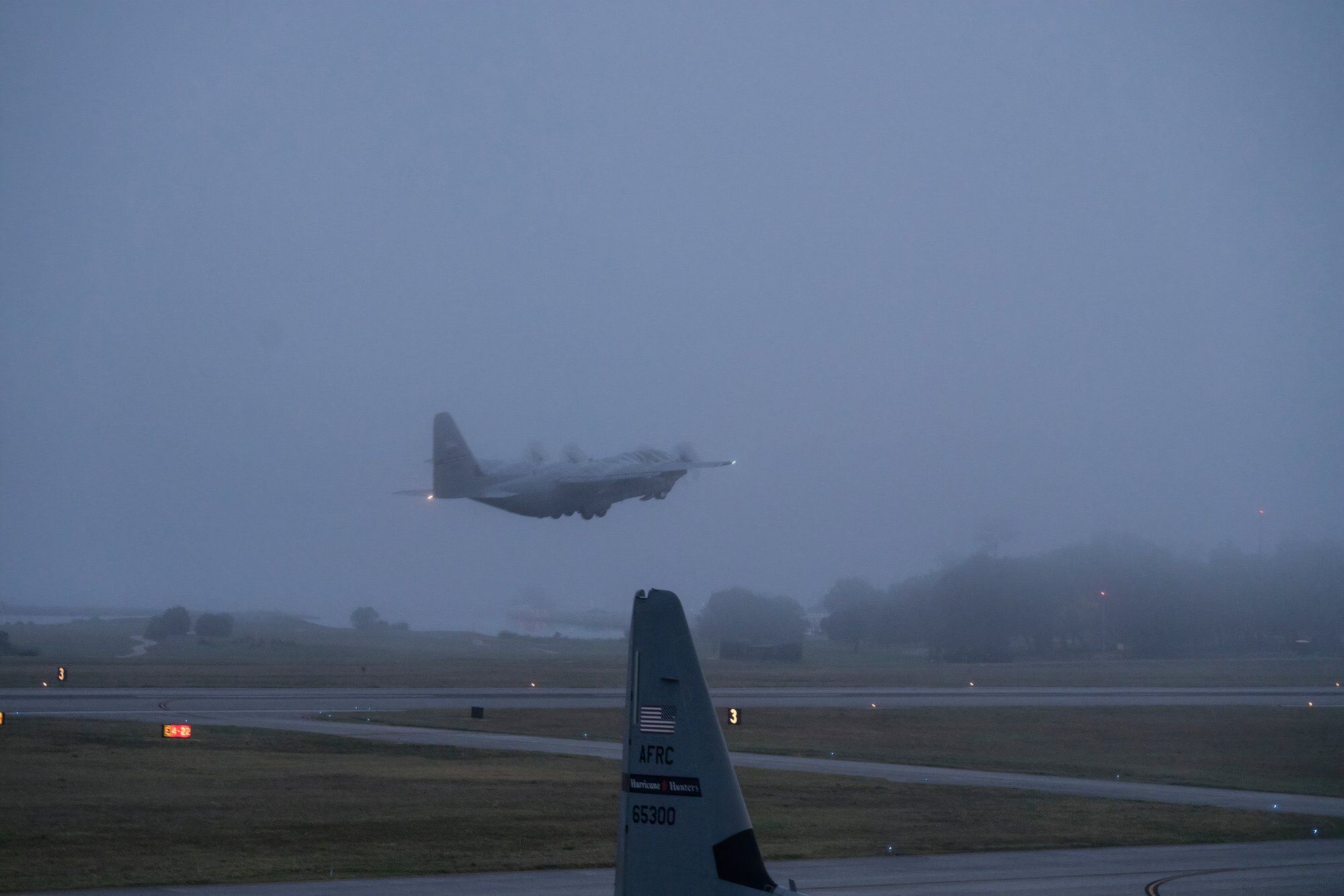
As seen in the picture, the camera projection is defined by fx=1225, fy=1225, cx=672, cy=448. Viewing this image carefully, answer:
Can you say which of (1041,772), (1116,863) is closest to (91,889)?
(1116,863)

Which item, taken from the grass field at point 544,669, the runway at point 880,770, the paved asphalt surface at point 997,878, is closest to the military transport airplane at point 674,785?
the paved asphalt surface at point 997,878

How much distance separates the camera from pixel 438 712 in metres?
56.9

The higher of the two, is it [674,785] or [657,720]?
[657,720]

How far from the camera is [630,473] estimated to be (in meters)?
43.7

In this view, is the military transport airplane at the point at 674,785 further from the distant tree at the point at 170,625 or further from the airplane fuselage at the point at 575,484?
the distant tree at the point at 170,625

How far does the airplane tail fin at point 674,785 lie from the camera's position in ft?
35.8

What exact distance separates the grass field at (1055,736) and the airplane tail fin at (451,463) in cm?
1098

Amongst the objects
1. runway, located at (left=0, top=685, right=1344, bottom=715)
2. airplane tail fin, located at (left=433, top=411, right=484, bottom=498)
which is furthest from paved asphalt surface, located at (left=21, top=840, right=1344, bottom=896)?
runway, located at (left=0, top=685, right=1344, bottom=715)

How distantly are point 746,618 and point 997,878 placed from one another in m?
62.5

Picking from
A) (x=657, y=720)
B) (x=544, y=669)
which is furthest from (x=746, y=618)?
(x=657, y=720)

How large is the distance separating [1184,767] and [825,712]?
18.5 metres

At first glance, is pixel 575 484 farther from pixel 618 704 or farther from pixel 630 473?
pixel 618 704

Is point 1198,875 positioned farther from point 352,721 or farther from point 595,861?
point 352,721

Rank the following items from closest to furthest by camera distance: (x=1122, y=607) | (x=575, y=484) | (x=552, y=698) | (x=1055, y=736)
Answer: (x=575, y=484), (x=1055, y=736), (x=552, y=698), (x=1122, y=607)
